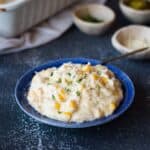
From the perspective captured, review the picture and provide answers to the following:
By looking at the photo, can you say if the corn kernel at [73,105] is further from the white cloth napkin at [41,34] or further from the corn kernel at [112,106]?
the white cloth napkin at [41,34]

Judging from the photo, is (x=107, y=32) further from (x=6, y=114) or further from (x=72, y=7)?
(x=6, y=114)

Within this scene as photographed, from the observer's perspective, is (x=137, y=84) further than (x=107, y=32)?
No

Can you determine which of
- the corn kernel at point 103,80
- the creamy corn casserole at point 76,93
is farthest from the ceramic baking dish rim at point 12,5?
the corn kernel at point 103,80

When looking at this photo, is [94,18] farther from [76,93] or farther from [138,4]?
[76,93]

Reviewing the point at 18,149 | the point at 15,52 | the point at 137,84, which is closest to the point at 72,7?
the point at 15,52

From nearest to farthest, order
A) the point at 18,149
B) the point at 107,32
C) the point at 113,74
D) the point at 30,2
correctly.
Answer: the point at 18,149 < the point at 113,74 < the point at 30,2 < the point at 107,32
